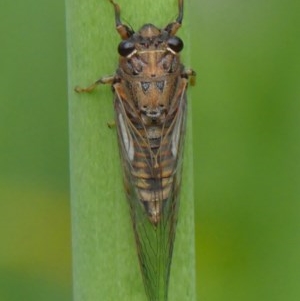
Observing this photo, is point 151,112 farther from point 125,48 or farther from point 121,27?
point 121,27

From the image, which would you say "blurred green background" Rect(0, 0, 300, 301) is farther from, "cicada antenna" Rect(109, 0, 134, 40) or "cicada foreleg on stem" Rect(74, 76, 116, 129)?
"cicada foreleg on stem" Rect(74, 76, 116, 129)

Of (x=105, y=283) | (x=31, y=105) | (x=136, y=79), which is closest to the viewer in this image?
(x=105, y=283)

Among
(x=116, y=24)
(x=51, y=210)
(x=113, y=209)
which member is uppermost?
(x=116, y=24)

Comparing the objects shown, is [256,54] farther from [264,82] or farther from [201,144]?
[201,144]

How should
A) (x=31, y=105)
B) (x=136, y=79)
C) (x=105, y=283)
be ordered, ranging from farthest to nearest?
(x=31, y=105) → (x=136, y=79) → (x=105, y=283)

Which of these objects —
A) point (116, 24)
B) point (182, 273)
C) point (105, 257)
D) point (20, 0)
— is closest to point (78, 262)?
point (105, 257)

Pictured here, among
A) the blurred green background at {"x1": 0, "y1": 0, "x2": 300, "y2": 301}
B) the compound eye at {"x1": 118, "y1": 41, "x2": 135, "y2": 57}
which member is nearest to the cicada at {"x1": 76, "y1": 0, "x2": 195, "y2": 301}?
the compound eye at {"x1": 118, "y1": 41, "x2": 135, "y2": 57}

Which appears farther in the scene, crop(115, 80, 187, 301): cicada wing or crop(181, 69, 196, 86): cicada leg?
crop(181, 69, 196, 86): cicada leg
